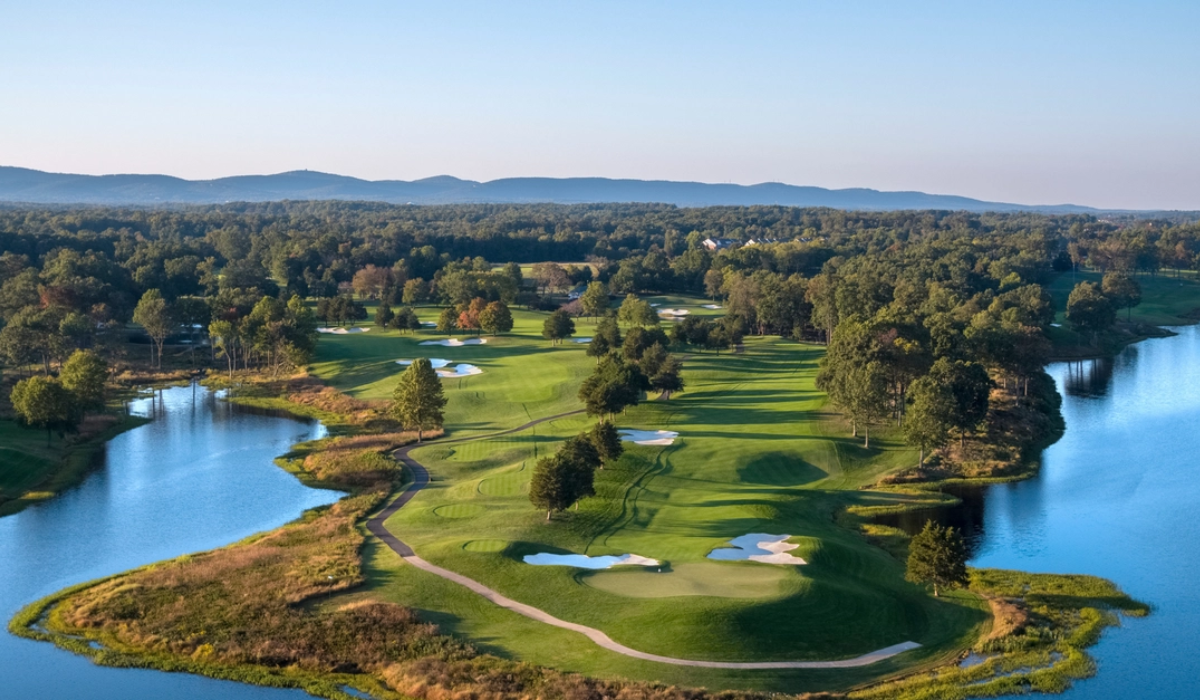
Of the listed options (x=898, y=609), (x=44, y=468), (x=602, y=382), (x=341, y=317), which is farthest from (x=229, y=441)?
(x=898, y=609)

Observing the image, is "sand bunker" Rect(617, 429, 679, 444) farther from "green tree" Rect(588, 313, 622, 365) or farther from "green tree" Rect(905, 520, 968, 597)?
"green tree" Rect(905, 520, 968, 597)

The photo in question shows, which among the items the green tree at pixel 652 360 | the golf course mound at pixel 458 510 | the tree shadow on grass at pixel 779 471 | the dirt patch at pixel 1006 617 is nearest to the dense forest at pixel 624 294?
the tree shadow on grass at pixel 779 471

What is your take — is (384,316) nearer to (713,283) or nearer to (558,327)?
(558,327)

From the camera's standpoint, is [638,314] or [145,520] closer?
[145,520]

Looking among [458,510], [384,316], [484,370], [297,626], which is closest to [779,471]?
[458,510]

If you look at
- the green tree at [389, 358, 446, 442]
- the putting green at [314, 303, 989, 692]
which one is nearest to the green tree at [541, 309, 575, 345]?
the putting green at [314, 303, 989, 692]

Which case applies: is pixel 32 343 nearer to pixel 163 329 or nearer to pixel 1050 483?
pixel 163 329
